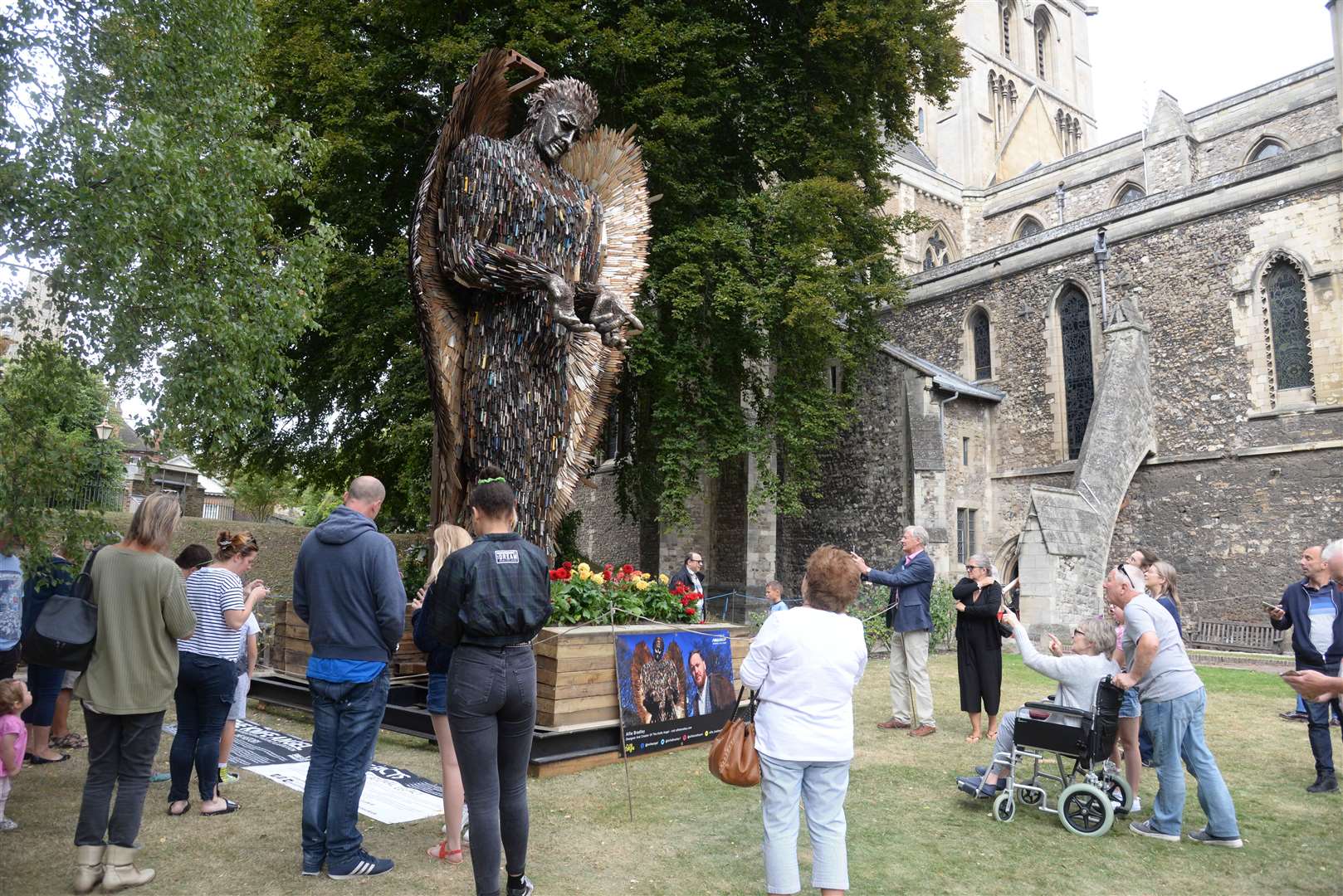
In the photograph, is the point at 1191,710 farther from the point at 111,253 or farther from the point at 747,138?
the point at 747,138

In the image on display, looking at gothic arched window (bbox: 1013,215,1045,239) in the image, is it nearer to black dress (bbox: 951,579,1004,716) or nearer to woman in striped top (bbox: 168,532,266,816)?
black dress (bbox: 951,579,1004,716)

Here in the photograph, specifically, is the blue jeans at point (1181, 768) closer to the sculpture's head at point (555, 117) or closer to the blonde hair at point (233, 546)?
the blonde hair at point (233, 546)

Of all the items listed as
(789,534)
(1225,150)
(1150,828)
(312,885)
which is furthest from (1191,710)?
(1225,150)

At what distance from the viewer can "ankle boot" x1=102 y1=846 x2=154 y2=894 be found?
3.64 meters

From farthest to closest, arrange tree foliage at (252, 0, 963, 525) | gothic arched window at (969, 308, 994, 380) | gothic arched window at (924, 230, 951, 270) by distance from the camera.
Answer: gothic arched window at (924, 230, 951, 270), gothic arched window at (969, 308, 994, 380), tree foliage at (252, 0, 963, 525)

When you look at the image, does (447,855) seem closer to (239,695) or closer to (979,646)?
(239,695)

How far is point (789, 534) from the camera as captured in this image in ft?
80.5

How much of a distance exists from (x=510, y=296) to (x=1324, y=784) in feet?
21.9

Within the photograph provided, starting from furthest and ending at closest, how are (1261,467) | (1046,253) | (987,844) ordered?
(1046,253)
(1261,467)
(987,844)

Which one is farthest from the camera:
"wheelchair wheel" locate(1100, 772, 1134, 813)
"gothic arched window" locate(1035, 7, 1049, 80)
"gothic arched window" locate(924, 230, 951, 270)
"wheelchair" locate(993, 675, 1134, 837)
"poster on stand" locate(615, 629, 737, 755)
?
"gothic arched window" locate(1035, 7, 1049, 80)

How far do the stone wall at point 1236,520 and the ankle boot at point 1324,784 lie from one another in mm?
13674

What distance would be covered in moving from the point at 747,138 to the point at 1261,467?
1301cm

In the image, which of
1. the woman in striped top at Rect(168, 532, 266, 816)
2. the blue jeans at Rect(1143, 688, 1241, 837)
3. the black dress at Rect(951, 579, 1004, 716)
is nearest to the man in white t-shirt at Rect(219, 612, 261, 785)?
the woman in striped top at Rect(168, 532, 266, 816)

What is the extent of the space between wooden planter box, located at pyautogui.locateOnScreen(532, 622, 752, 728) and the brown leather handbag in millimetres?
2606
